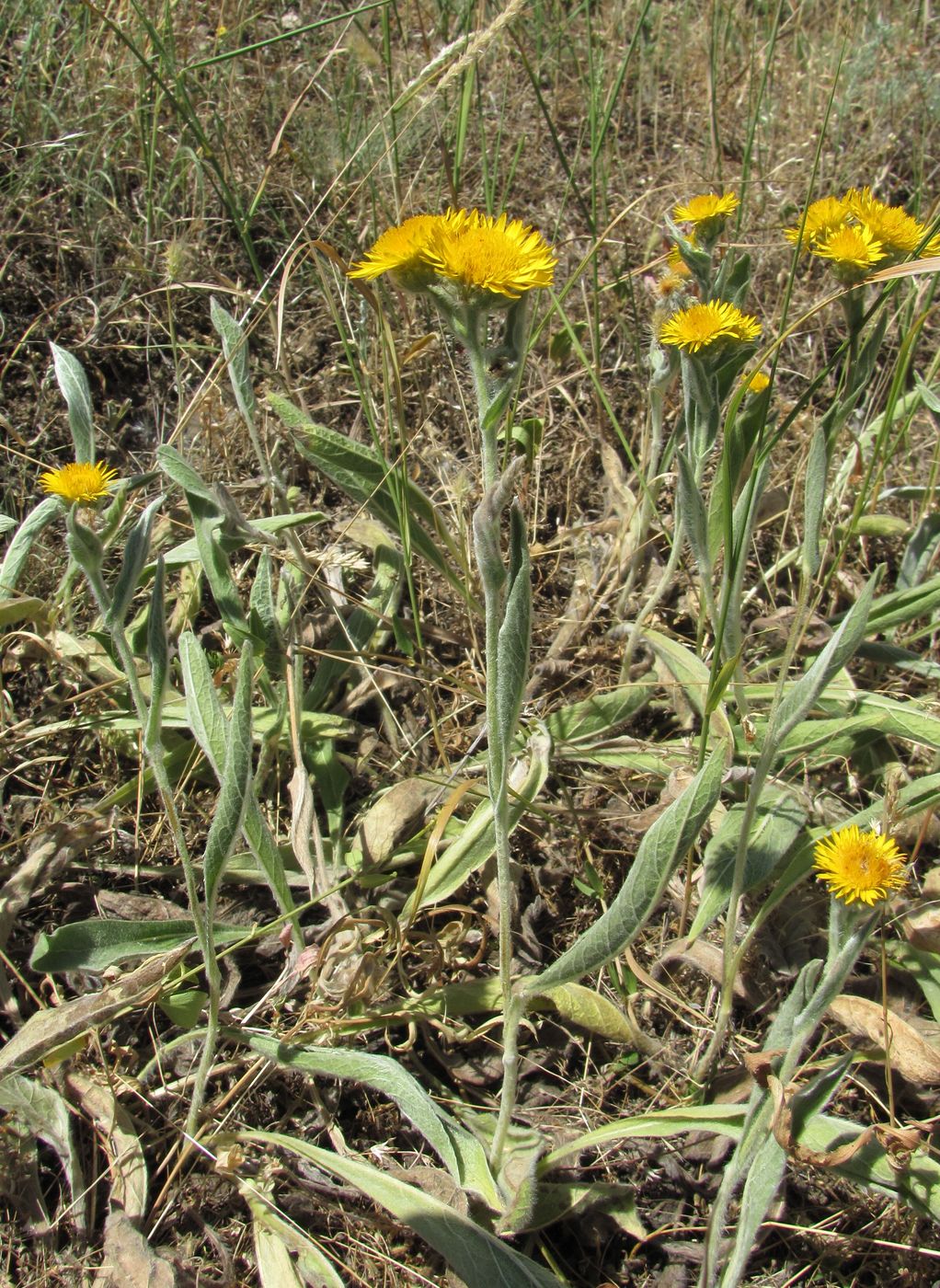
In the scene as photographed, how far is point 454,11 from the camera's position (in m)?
2.81

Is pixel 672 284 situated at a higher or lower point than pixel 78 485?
higher

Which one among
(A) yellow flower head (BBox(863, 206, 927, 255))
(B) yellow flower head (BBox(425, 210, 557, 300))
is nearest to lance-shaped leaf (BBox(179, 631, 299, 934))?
(B) yellow flower head (BBox(425, 210, 557, 300))

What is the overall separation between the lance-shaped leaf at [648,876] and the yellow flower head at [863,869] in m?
0.15

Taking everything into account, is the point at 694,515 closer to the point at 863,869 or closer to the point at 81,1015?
the point at 863,869

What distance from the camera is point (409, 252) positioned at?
1.05 m

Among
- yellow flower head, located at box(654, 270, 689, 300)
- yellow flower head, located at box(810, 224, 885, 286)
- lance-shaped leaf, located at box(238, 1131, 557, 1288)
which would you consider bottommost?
lance-shaped leaf, located at box(238, 1131, 557, 1288)

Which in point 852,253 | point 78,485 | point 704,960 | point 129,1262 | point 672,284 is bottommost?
point 129,1262

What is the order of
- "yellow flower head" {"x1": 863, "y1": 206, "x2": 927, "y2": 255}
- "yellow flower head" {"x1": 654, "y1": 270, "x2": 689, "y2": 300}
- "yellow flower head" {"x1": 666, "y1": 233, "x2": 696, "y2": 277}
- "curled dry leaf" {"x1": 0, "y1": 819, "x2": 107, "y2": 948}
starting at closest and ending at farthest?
1. "yellow flower head" {"x1": 863, "y1": 206, "x2": 927, "y2": 255}
2. "curled dry leaf" {"x1": 0, "y1": 819, "x2": 107, "y2": 948}
3. "yellow flower head" {"x1": 666, "y1": 233, "x2": 696, "y2": 277}
4. "yellow flower head" {"x1": 654, "y1": 270, "x2": 689, "y2": 300}

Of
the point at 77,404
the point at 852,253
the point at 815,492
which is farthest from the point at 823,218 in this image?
the point at 77,404

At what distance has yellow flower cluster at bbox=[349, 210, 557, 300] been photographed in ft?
3.18

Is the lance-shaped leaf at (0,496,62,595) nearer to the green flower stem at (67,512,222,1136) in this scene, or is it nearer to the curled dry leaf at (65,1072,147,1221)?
the green flower stem at (67,512,222,1136)

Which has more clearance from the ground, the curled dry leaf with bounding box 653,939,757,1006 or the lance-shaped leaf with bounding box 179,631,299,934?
the lance-shaped leaf with bounding box 179,631,299,934

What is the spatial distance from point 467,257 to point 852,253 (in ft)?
2.59

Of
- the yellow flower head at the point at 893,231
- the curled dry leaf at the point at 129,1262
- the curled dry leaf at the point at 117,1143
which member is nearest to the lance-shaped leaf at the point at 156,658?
the curled dry leaf at the point at 117,1143
